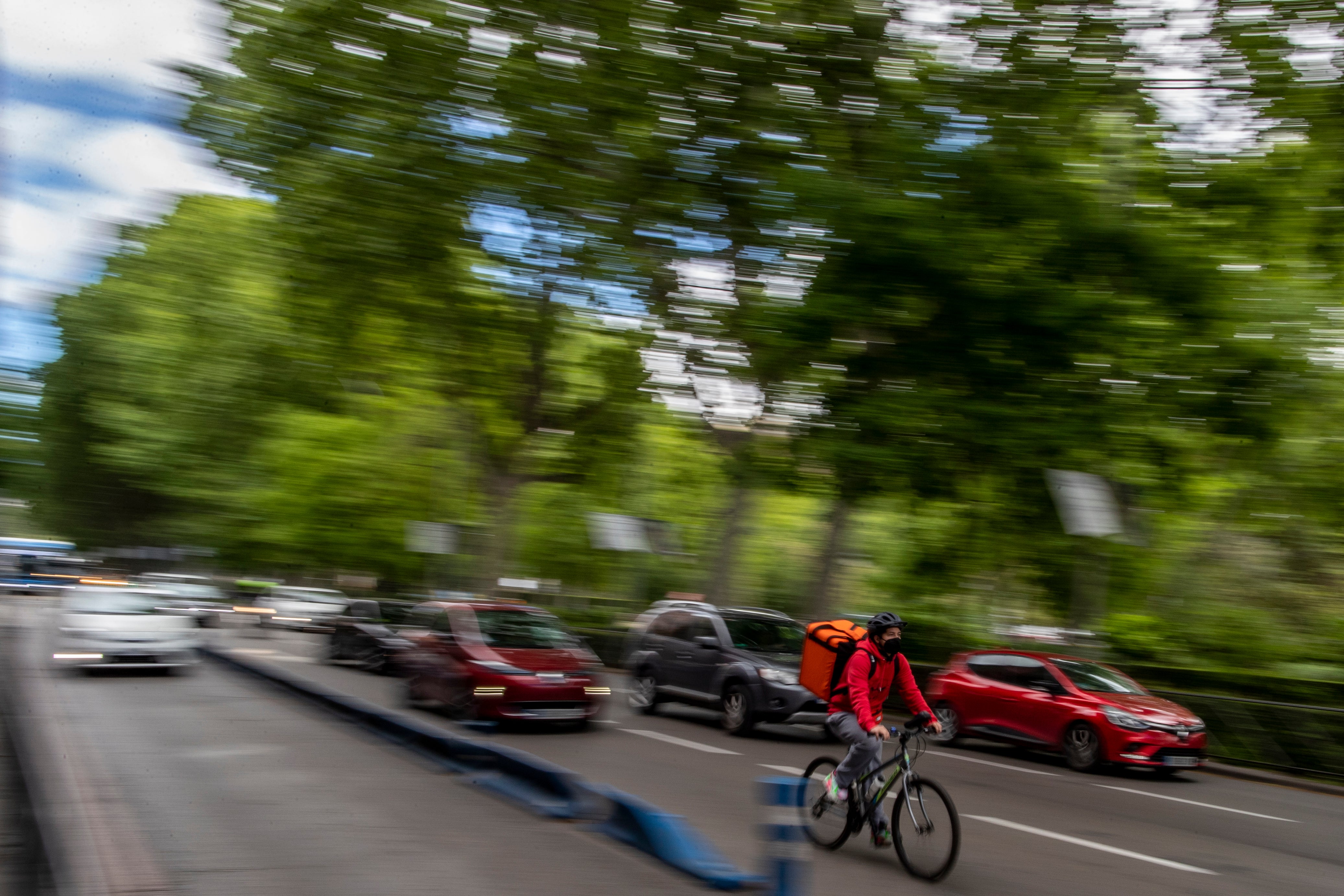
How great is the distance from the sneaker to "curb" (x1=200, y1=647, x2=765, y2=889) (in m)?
0.90

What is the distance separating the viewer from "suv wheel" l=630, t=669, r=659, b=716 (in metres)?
18.0

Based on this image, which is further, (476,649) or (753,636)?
(753,636)

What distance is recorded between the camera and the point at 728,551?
3181 centimetres

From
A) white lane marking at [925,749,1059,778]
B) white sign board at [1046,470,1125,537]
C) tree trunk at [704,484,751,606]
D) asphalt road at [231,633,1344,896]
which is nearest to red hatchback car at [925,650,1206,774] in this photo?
asphalt road at [231,633,1344,896]

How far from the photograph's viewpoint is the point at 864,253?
12477mm

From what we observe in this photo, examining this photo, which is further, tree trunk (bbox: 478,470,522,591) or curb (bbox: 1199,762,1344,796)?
tree trunk (bbox: 478,470,522,591)

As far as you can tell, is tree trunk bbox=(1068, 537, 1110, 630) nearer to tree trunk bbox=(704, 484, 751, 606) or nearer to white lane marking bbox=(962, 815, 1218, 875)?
tree trunk bbox=(704, 484, 751, 606)

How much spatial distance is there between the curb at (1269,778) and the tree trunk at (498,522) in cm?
2074

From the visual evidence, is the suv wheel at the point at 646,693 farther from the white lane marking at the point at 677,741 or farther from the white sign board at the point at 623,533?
the white sign board at the point at 623,533

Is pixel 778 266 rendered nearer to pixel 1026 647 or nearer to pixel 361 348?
pixel 361 348

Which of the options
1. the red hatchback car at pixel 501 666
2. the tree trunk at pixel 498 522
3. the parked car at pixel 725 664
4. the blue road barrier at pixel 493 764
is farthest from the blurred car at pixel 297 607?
the blue road barrier at pixel 493 764

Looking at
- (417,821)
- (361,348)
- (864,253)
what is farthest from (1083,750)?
(361,348)

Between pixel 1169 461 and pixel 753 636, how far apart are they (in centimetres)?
626

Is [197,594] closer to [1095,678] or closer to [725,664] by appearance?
[725,664]
